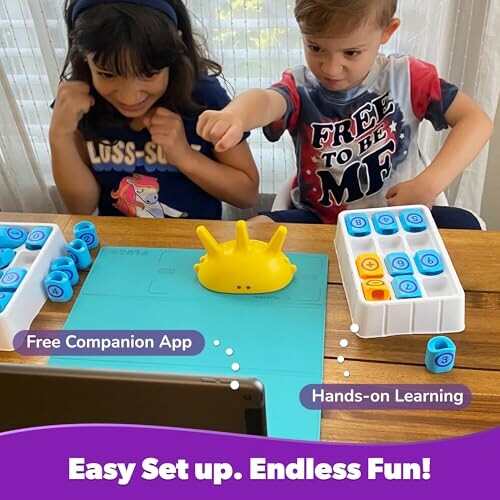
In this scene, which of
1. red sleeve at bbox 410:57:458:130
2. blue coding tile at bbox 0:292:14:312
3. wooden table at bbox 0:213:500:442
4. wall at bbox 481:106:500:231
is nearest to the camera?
wooden table at bbox 0:213:500:442

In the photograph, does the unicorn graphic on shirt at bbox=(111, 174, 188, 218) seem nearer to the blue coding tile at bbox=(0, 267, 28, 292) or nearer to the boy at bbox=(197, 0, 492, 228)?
the boy at bbox=(197, 0, 492, 228)

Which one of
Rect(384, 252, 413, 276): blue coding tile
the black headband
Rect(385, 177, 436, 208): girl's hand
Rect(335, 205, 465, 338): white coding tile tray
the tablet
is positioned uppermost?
the black headband

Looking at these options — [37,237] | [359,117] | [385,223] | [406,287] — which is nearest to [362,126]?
[359,117]

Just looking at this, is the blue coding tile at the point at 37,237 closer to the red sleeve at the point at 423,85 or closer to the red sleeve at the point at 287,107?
the red sleeve at the point at 287,107

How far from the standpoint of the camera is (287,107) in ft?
3.71

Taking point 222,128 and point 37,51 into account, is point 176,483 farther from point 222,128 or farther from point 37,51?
point 37,51

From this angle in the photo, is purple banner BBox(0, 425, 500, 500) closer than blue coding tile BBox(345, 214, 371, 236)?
Yes

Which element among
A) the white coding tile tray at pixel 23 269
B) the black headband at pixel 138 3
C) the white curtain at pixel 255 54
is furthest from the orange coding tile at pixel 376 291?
the white curtain at pixel 255 54

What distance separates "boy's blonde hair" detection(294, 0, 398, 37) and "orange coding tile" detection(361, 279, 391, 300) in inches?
15.5

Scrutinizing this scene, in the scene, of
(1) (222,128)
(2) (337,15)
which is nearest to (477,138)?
(2) (337,15)

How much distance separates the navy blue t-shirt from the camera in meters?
1.16

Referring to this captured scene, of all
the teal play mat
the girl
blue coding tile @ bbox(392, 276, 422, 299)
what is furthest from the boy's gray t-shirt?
blue coding tile @ bbox(392, 276, 422, 299)

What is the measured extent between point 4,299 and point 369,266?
1.36 ft

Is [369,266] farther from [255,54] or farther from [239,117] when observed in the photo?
[255,54]
